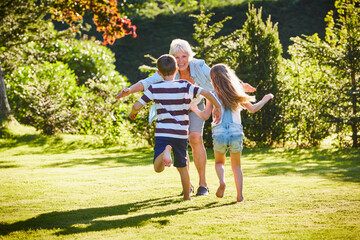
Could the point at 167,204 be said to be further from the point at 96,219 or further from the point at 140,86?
the point at 140,86

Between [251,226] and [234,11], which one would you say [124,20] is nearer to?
[251,226]

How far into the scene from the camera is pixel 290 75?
1194cm

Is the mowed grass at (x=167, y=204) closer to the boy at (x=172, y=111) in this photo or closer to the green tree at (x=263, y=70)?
the boy at (x=172, y=111)

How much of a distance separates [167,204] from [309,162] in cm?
483

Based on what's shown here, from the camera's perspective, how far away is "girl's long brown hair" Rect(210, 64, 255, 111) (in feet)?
15.4

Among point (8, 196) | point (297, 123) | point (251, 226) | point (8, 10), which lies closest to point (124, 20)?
point (8, 10)

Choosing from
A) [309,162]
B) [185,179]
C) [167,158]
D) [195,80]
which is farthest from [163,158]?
[309,162]

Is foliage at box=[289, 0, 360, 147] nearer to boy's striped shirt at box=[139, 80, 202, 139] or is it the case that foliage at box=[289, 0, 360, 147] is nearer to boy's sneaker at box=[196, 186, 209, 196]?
boy's sneaker at box=[196, 186, 209, 196]

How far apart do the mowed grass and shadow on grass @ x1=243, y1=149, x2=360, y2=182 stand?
0.02 m

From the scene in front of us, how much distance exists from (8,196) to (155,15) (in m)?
16.2

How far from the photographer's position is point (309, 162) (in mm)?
8578

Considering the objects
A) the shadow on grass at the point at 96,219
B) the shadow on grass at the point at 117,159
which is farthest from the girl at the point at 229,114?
the shadow on grass at the point at 117,159

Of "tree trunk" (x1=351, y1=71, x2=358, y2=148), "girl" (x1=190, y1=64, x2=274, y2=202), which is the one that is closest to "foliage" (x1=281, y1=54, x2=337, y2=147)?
"tree trunk" (x1=351, y1=71, x2=358, y2=148)

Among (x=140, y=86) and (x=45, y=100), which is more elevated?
(x=45, y=100)
